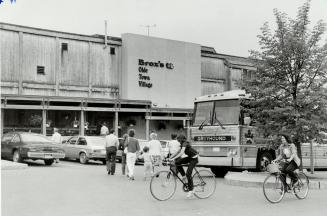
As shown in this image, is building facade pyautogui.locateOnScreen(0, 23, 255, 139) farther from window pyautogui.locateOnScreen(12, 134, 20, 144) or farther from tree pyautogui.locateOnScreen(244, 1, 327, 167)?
tree pyautogui.locateOnScreen(244, 1, 327, 167)

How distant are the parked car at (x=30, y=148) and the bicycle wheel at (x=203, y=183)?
12.7 m

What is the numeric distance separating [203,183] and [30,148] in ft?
42.6

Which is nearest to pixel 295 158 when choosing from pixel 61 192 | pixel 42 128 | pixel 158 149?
pixel 61 192

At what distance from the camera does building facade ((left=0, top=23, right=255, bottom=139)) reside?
38562 mm

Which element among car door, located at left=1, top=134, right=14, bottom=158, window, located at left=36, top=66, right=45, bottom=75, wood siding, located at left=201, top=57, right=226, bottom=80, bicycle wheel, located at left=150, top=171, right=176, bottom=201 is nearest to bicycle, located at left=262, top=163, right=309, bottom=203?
bicycle wheel, located at left=150, top=171, right=176, bottom=201

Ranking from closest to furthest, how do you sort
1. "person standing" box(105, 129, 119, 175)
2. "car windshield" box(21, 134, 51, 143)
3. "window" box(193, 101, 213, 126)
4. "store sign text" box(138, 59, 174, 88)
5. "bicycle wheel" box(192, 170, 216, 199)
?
"bicycle wheel" box(192, 170, 216, 199), "window" box(193, 101, 213, 126), "person standing" box(105, 129, 119, 175), "car windshield" box(21, 134, 51, 143), "store sign text" box(138, 59, 174, 88)

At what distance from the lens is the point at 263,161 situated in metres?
19.3

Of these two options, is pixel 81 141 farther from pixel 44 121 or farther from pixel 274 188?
pixel 274 188

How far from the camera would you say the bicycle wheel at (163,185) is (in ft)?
39.2

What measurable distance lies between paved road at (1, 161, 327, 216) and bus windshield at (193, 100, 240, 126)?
298cm

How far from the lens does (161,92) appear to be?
47.8 m

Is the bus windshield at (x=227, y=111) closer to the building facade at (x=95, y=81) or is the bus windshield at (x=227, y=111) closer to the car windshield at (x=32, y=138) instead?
the car windshield at (x=32, y=138)

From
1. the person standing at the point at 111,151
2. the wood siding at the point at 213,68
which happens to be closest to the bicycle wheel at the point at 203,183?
the person standing at the point at 111,151

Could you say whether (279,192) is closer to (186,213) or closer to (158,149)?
(186,213)
